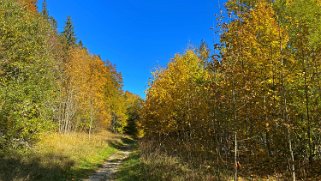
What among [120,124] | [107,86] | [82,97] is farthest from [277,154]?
[120,124]

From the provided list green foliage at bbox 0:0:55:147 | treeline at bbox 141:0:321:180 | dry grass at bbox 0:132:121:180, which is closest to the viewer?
treeline at bbox 141:0:321:180

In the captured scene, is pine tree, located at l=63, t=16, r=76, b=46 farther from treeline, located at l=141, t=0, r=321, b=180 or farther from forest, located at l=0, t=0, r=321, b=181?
treeline, located at l=141, t=0, r=321, b=180

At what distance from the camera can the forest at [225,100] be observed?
8062mm

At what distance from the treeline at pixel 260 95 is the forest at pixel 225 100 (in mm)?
41

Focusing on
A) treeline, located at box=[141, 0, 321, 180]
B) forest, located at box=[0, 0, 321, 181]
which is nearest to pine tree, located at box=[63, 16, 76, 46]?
forest, located at box=[0, 0, 321, 181]

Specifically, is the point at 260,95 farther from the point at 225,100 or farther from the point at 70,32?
the point at 70,32

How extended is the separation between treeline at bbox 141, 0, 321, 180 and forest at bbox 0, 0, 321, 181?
0.04 m

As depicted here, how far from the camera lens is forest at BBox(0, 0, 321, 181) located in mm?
8062

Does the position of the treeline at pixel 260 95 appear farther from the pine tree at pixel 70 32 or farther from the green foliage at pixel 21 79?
the pine tree at pixel 70 32

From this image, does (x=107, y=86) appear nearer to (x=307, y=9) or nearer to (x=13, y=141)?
(x=13, y=141)

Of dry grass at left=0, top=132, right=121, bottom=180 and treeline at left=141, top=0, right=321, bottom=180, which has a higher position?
treeline at left=141, top=0, right=321, bottom=180

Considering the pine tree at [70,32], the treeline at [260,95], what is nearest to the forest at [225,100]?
the treeline at [260,95]

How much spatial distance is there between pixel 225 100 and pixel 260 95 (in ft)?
11.1

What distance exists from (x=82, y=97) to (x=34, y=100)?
11.4m
